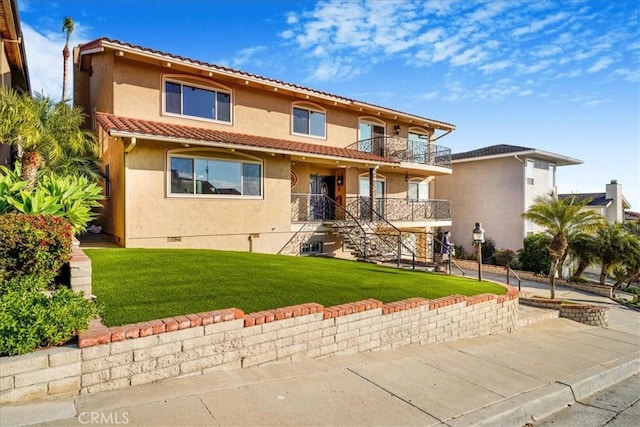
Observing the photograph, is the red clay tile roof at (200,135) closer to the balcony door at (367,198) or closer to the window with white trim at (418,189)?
the balcony door at (367,198)

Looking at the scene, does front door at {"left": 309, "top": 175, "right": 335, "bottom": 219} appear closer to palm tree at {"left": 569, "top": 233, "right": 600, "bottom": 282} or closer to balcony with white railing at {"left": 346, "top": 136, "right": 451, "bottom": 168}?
balcony with white railing at {"left": 346, "top": 136, "right": 451, "bottom": 168}

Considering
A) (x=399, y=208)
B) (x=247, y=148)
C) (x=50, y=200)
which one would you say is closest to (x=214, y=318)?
(x=50, y=200)

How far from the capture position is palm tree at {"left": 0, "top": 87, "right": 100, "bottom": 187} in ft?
32.9

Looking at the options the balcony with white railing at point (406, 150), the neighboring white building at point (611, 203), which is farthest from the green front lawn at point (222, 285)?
the neighboring white building at point (611, 203)

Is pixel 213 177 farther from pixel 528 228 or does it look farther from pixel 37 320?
pixel 528 228

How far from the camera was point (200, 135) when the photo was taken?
13391 mm

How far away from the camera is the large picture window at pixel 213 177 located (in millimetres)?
13378

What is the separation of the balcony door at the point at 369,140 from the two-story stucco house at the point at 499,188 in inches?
420

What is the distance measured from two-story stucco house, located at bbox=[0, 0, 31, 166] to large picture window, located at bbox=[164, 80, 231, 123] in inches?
184

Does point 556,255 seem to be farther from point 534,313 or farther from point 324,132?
point 324,132

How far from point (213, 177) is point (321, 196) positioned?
18.5 feet

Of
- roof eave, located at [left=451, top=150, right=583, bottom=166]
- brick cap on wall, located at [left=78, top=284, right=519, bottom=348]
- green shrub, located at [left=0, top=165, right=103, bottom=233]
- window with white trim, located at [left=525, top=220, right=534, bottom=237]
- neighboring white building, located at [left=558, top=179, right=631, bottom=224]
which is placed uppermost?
roof eave, located at [left=451, top=150, right=583, bottom=166]

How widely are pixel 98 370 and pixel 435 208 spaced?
20.6 metres
